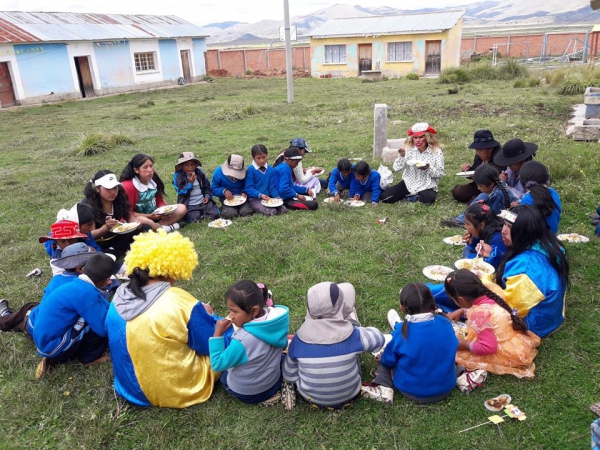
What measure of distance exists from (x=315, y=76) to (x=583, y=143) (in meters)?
25.1

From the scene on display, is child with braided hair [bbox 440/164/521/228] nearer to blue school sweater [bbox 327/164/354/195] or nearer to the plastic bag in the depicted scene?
the plastic bag

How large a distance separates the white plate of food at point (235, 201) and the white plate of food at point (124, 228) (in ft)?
4.87

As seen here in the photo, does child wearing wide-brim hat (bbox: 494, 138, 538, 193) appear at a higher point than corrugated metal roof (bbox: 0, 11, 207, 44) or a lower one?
lower

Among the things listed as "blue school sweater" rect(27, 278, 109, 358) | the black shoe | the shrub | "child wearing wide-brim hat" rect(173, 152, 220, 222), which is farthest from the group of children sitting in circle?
the shrub

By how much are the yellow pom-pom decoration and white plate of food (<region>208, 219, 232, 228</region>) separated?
3.01 metres

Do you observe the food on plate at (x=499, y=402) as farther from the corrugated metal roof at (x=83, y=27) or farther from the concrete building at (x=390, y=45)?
the concrete building at (x=390, y=45)

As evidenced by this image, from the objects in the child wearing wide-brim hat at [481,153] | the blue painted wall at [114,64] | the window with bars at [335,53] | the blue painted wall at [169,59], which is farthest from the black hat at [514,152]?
the window with bars at [335,53]

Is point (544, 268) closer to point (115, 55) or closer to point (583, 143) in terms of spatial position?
point (583, 143)

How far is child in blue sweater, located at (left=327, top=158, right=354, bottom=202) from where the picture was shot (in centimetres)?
674

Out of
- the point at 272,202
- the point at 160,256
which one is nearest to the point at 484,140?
the point at 272,202

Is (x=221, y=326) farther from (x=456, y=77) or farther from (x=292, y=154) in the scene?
(x=456, y=77)

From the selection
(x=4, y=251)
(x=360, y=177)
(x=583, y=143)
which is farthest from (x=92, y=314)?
(x=583, y=143)

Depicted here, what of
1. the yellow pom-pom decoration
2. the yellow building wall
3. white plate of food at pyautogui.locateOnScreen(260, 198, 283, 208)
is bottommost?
Result: white plate of food at pyautogui.locateOnScreen(260, 198, 283, 208)

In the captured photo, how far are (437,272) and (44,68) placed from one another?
23932 millimetres
